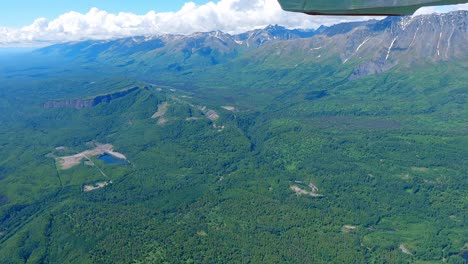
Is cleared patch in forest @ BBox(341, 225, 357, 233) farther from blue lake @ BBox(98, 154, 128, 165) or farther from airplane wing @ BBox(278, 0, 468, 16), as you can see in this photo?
blue lake @ BBox(98, 154, 128, 165)

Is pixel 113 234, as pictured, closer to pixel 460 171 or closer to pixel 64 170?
pixel 64 170

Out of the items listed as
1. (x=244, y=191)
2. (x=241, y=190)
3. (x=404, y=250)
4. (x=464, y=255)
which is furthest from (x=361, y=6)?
(x=241, y=190)

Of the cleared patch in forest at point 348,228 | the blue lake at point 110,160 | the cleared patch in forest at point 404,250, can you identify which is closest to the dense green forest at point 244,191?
the cleared patch in forest at point 404,250

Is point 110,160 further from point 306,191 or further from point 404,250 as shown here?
point 404,250

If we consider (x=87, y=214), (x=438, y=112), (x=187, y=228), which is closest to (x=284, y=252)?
(x=187, y=228)

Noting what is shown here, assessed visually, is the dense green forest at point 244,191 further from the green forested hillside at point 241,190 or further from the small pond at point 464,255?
the small pond at point 464,255
